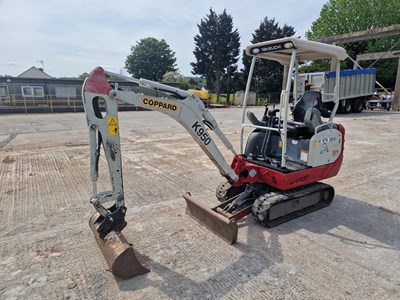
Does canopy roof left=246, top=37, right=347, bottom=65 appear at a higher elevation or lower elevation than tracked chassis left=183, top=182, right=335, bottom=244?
higher

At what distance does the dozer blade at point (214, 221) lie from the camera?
147 inches

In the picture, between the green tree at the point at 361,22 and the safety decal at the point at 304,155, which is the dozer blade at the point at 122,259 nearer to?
the safety decal at the point at 304,155

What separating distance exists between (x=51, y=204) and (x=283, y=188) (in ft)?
12.8

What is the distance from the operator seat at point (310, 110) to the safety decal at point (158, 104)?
7.39 ft

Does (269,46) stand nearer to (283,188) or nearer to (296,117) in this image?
(296,117)

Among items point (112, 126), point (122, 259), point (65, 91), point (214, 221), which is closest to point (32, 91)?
point (65, 91)

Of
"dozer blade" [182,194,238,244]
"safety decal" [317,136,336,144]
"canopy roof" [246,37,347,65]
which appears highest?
"canopy roof" [246,37,347,65]

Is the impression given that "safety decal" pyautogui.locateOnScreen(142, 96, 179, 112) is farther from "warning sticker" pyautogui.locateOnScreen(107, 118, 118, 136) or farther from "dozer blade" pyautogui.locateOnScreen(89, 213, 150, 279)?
"dozer blade" pyautogui.locateOnScreen(89, 213, 150, 279)

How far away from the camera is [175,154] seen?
28.9ft

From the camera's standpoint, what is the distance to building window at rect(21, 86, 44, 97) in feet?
84.8

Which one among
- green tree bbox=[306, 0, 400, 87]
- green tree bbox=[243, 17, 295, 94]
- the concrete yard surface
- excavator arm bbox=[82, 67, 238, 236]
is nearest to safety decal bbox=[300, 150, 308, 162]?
the concrete yard surface

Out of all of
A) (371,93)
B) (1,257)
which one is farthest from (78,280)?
(371,93)

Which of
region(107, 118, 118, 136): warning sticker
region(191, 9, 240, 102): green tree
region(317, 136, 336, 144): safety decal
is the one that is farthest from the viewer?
region(191, 9, 240, 102): green tree

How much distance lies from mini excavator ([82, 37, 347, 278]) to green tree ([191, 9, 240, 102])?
121ft
